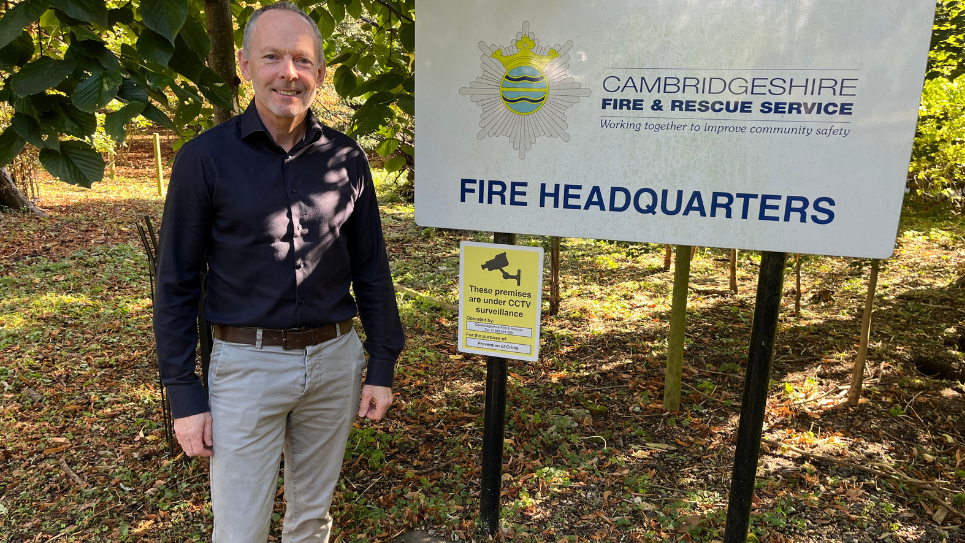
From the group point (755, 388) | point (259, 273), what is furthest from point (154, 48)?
point (755, 388)

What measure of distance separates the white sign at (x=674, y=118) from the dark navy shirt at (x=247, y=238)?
0.48 metres

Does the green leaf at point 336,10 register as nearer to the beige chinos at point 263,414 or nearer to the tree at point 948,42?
the beige chinos at point 263,414

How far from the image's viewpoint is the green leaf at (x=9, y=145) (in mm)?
2045

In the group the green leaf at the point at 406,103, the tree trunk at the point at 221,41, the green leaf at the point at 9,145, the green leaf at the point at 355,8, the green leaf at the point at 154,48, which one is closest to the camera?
the green leaf at the point at 9,145

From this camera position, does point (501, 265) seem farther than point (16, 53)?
Yes

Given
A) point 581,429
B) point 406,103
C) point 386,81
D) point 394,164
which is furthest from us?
Answer: point 581,429

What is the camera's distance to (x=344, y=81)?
3.31 m

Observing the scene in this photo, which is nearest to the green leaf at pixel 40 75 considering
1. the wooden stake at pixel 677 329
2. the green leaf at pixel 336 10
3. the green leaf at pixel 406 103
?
the green leaf at pixel 406 103

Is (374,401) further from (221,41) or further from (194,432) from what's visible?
(221,41)

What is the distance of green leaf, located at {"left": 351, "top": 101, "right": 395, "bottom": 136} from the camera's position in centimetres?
274

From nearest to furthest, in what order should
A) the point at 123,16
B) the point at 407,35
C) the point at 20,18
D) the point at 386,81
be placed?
1. the point at 20,18
2. the point at 123,16
3. the point at 386,81
4. the point at 407,35

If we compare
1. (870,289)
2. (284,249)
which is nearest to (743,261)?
(870,289)

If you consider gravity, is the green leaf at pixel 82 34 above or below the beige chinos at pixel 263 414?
above

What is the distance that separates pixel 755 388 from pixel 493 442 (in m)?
1.07
